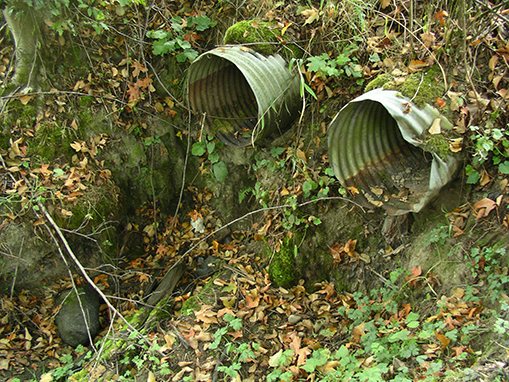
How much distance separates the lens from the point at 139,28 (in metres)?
4.23

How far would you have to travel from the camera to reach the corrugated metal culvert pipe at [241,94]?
3182mm

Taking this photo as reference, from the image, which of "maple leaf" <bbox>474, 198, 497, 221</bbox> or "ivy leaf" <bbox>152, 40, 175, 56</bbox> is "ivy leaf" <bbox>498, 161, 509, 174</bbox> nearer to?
"maple leaf" <bbox>474, 198, 497, 221</bbox>

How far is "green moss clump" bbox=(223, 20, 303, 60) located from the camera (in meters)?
3.49

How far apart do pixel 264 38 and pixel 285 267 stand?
235cm

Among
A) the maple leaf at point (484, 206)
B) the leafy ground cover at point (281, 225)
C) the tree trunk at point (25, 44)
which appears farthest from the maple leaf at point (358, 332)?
the tree trunk at point (25, 44)

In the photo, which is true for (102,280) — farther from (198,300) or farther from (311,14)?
(311,14)

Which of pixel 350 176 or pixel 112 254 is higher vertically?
pixel 350 176

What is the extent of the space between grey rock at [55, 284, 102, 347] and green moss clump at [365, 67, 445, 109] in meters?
3.79

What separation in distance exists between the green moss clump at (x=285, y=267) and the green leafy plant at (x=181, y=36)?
8.12ft

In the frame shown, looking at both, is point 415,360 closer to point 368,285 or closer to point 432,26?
point 368,285

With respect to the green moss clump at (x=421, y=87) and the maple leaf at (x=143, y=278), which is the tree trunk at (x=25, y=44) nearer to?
the maple leaf at (x=143, y=278)

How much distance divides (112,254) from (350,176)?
309 cm

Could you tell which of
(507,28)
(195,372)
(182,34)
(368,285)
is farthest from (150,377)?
(507,28)

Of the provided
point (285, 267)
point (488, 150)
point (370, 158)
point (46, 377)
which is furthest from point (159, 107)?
point (488, 150)
